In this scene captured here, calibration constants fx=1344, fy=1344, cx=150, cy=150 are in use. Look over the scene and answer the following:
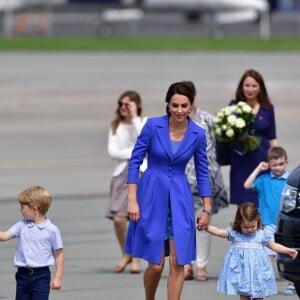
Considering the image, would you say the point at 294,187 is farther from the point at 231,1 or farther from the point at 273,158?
the point at 231,1

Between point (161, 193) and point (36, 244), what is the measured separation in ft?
3.81

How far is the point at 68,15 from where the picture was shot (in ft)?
242

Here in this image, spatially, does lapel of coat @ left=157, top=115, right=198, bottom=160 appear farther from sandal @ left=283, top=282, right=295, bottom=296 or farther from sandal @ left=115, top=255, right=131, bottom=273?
sandal @ left=115, top=255, right=131, bottom=273

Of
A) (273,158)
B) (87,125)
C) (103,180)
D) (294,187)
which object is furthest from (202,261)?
(87,125)

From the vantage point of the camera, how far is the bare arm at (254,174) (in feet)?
36.8

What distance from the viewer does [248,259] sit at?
9266 millimetres

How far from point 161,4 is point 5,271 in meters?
62.9

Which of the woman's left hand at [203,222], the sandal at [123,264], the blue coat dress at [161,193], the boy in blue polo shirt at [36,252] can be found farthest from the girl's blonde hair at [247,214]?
the sandal at [123,264]

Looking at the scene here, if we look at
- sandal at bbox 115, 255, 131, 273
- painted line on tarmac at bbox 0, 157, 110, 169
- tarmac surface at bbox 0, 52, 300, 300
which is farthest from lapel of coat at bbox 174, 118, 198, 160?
painted line on tarmac at bbox 0, 157, 110, 169

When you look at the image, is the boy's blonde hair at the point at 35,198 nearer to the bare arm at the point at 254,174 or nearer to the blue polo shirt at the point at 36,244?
the blue polo shirt at the point at 36,244

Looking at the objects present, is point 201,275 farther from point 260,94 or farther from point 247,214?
point 247,214

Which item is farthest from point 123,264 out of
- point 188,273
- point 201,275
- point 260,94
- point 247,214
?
point 247,214

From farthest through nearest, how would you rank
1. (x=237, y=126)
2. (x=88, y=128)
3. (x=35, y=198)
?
(x=88, y=128)
(x=237, y=126)
(x=35, y=198)

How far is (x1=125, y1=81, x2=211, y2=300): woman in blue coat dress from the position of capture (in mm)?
9320
